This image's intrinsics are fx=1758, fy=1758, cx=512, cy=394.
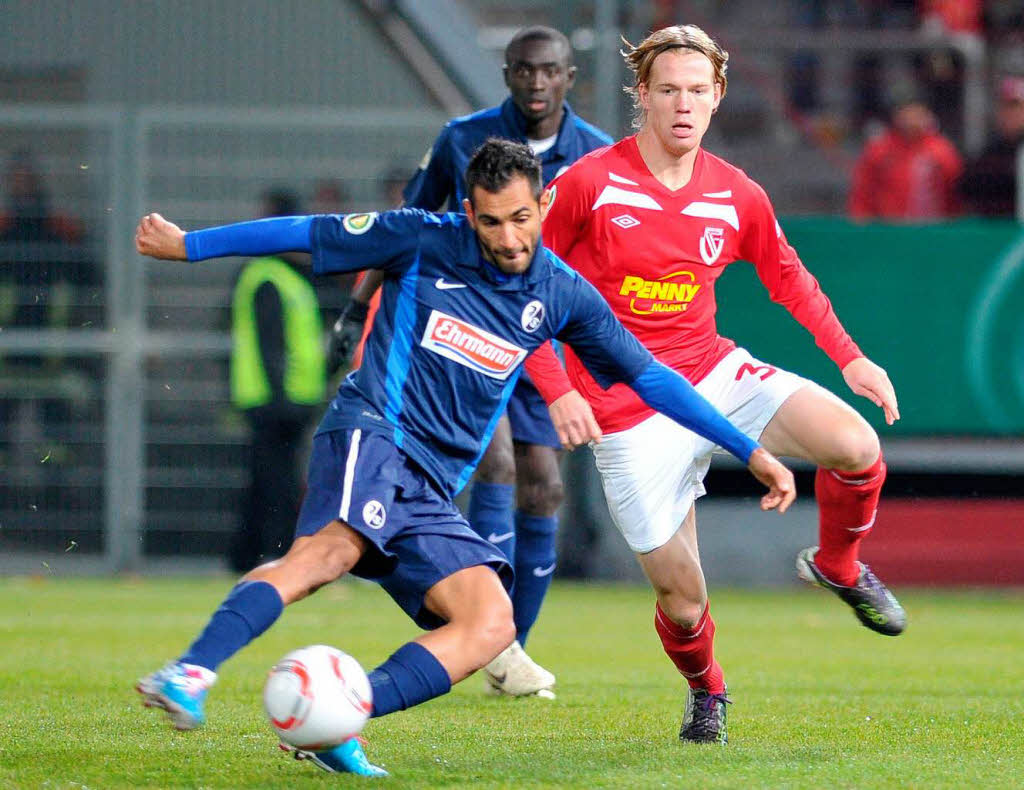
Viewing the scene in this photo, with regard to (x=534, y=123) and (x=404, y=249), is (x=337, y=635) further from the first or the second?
(x=404, y=249)

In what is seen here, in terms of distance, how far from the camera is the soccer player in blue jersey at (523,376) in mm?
6879

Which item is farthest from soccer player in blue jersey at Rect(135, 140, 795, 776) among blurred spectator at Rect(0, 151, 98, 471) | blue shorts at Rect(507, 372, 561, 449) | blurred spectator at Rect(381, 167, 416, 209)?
blurred spectator at Rect(0, 151, 98, 471)

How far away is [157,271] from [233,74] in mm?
1704

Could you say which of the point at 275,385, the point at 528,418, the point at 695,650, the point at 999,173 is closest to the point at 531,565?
the point at 528,418

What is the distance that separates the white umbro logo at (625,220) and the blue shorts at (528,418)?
1.46 meters

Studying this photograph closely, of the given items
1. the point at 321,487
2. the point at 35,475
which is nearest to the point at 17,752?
the point at 321,487

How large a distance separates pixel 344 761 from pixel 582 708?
5.83 ft

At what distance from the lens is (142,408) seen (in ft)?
Result: 41.9

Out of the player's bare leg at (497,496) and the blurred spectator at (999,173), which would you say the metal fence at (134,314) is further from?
the player's bare leg at (497,496)

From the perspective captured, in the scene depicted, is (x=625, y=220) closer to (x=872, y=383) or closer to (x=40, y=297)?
(x=872, y=383)

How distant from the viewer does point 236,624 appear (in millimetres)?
4352

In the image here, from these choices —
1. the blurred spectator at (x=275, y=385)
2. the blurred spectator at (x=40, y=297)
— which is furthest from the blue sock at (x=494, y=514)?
the blurred spectator at (x=40, y=297)

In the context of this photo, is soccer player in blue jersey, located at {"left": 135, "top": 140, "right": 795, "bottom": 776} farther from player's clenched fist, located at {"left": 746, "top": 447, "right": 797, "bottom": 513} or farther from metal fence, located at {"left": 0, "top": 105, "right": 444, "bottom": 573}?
metal fence, located at {"left": 0, "top": 105, "right": 444, "bottom": 573}

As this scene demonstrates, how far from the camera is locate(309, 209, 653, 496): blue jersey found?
15.9 feet
